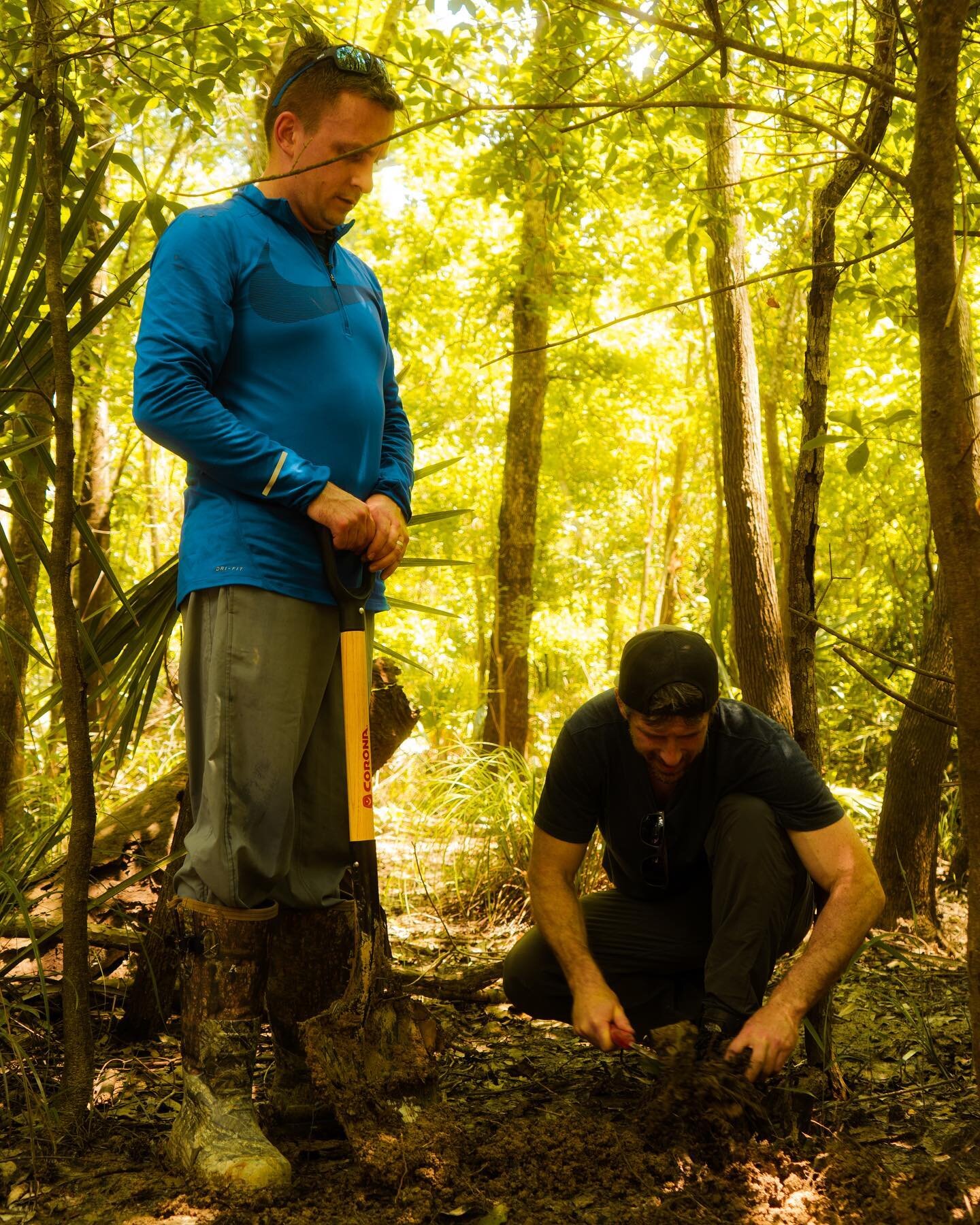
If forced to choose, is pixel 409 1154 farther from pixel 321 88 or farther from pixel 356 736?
pixel 321 88

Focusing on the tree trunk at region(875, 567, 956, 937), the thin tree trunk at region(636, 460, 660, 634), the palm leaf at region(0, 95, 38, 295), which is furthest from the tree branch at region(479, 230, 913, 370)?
the thin tree trunk at region(636, 460, 660, 634)

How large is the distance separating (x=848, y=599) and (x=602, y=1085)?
7.70m

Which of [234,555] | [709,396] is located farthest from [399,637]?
[234,555]

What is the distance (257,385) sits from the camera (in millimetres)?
2061

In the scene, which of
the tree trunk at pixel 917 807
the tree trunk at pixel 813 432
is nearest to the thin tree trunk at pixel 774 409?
the tree trunk at pixel 917 807

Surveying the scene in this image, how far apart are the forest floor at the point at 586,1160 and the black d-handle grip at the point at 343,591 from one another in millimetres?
908

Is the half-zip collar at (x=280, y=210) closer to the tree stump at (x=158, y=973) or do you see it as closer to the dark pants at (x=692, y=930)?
the tree stump at (x=158, y=973)

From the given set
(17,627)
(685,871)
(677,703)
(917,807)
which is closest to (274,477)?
(677,703)

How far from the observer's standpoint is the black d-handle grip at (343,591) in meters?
2.03

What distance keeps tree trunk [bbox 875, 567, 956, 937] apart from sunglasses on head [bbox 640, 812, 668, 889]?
1948mm

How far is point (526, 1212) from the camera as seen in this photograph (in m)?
1.78

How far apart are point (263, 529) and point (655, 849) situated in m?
1.14

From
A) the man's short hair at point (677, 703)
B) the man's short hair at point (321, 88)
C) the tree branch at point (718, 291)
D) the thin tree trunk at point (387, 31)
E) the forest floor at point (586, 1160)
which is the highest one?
the thin tree trunk at point (387, 31)

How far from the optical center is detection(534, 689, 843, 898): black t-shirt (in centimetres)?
231
